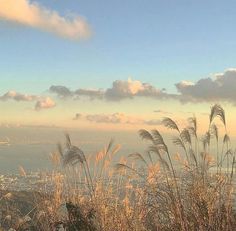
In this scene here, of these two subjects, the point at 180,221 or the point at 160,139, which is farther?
the point at 160,139

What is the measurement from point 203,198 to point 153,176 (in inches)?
54.9

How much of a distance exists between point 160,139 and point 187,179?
728mm

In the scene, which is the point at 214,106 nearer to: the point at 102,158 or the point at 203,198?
the point at 203,198

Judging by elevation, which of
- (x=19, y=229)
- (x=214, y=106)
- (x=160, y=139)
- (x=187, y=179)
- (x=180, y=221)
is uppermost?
(x=214, y=106)

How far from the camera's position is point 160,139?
299 inches

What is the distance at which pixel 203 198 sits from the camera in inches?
273

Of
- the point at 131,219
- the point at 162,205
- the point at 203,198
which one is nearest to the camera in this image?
the point at 203,198

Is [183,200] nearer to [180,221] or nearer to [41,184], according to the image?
[180,221]

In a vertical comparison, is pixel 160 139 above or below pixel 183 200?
above

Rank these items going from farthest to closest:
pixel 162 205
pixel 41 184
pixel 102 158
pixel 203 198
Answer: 1. pixel 41 184
2. pixel 102 158
3. pixel 162 205
4. pixel 203 198

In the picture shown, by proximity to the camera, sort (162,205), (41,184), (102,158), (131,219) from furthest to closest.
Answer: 1. (41,184)
2. (102,158)
3. (131,219)
4. (162,205)

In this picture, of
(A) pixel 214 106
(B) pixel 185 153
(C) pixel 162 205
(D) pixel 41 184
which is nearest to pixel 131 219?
(C) pixel 162 205

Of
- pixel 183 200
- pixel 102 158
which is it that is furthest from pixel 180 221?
pixel 102 158

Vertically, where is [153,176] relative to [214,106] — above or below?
below
